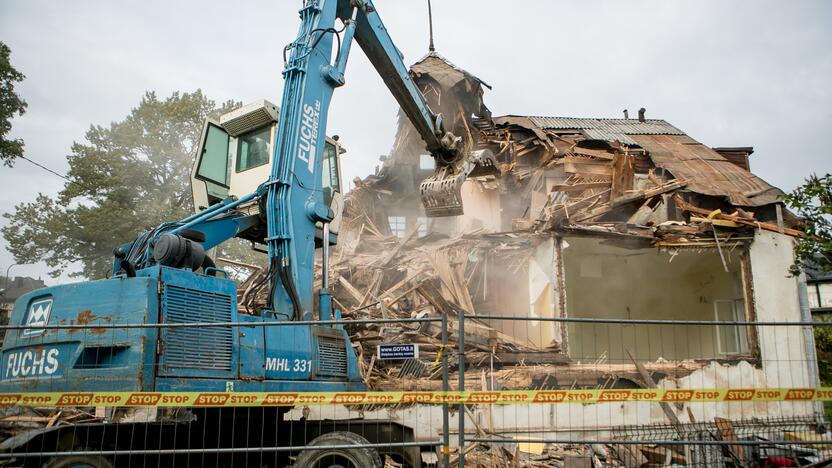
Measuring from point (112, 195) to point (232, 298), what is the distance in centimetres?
2754

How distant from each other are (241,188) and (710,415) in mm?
9923

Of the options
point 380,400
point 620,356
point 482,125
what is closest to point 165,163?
point 482,125

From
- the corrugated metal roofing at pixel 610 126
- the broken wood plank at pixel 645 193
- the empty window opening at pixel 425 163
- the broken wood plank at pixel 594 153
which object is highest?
the corrugated metal roofing at pixel 610 126

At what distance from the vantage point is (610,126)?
75.9ft

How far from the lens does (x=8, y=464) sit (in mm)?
5121

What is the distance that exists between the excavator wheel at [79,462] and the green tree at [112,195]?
25.8 meters

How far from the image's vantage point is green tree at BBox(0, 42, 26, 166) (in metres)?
22.1

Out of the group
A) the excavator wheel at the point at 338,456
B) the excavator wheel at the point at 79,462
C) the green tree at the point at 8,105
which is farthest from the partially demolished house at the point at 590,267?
the green tree at the point at 8,105

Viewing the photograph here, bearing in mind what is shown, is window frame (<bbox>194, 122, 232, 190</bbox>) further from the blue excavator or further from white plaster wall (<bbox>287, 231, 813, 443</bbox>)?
white plaster wall (<bbox>287, 231, 813, 443</bbox>)

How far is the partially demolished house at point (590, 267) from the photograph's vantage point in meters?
12.6

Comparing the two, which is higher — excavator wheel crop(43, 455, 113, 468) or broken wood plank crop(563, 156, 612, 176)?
broken wood plank crop(563, 156, 612, 176)

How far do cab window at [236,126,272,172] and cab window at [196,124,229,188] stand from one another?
223 mm

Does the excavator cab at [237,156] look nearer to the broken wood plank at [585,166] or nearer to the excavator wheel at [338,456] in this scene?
the excavator wheel at [338,456]

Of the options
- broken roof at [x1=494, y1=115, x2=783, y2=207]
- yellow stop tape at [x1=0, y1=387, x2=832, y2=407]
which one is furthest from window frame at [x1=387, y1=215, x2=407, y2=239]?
yellow stop tape at [x1=0, y1=387, x2=832, y2=407]
